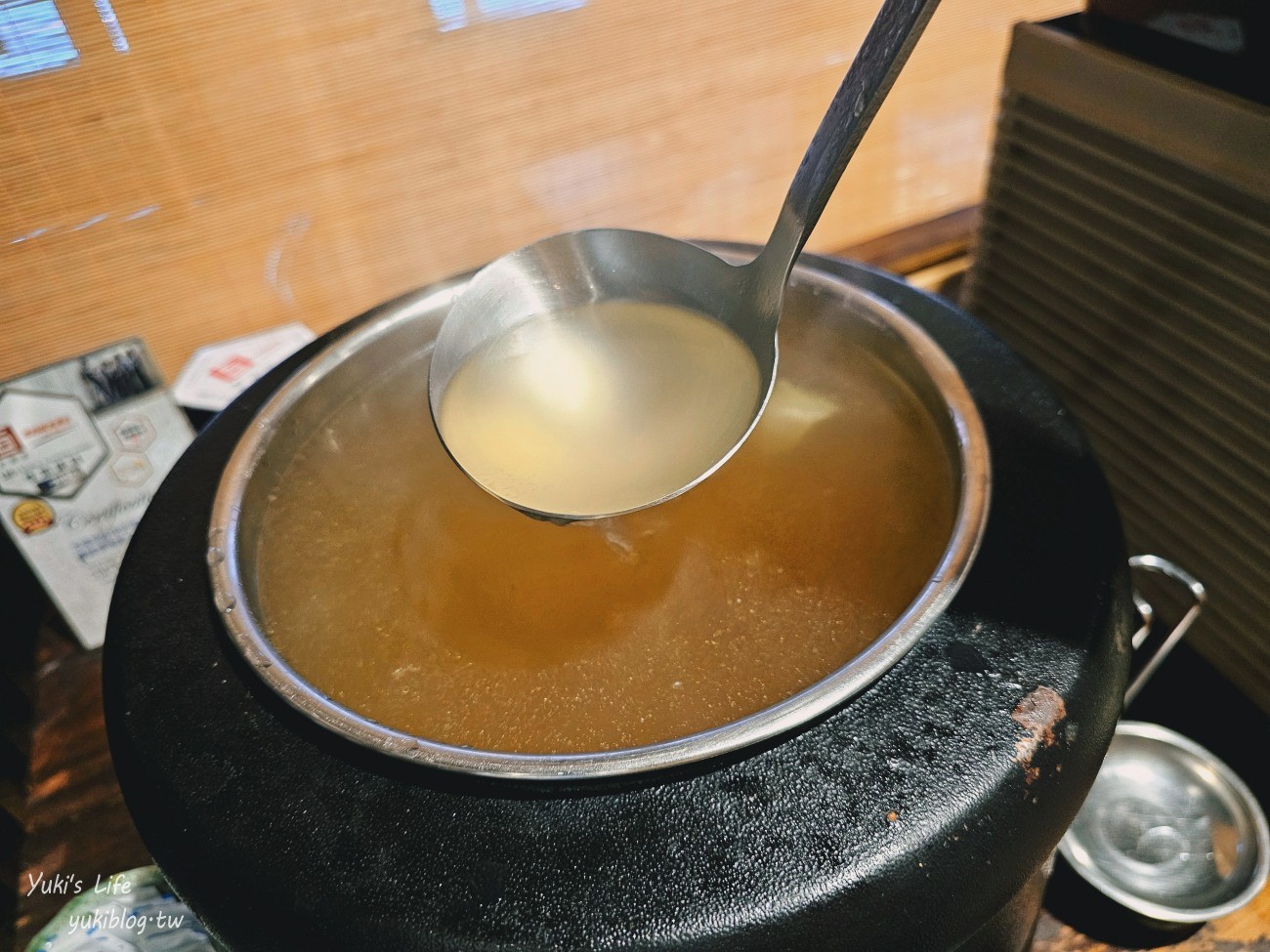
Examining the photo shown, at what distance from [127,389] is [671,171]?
1.04 m

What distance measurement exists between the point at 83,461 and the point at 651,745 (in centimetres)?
114

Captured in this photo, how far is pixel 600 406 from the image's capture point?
3.66ft

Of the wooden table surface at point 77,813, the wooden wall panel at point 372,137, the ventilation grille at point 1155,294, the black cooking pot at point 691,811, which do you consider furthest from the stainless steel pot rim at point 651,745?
the wooden table surface at point 77,813

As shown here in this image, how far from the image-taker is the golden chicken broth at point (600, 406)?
101 centimetres

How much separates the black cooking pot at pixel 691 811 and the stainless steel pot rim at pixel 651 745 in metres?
0.02

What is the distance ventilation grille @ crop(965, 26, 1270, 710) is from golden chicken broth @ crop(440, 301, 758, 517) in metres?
0.61

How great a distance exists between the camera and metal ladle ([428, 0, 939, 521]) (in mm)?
941

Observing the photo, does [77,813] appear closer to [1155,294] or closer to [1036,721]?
[1036,721]

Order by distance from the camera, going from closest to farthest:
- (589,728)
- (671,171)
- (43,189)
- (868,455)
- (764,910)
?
(764,910) < (589,728) < (868,455) < (43,189) < (671,171)

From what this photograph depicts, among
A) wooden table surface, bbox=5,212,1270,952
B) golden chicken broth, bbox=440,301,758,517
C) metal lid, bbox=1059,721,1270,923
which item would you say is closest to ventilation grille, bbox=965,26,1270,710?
metal lid, bbox=1059,721,1270,923

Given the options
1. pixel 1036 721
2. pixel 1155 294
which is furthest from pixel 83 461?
pixel 1155 294

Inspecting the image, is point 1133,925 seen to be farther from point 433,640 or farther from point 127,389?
point 127,389

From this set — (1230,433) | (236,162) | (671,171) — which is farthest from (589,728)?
(671,171)

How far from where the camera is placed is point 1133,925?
1191 millimetres
